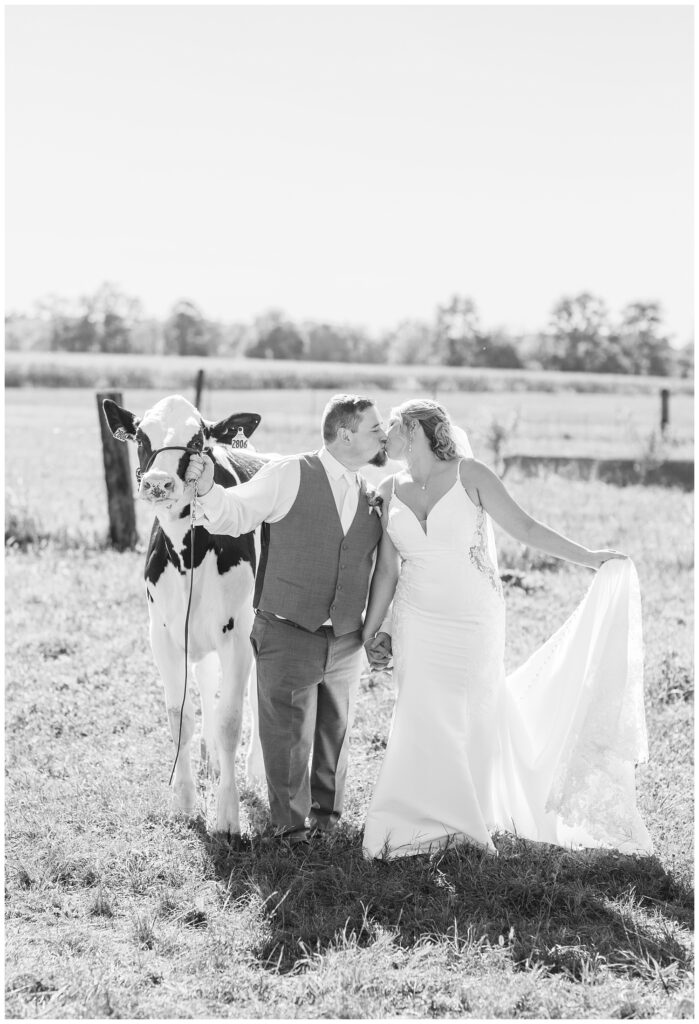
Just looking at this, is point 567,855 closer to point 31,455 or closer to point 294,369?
point 31,455

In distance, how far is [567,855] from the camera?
5266mm

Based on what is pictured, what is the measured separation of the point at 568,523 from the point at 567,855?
33.3ft

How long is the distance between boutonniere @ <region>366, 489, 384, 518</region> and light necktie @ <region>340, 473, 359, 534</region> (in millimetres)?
125

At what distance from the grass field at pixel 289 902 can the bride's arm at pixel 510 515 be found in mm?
1619

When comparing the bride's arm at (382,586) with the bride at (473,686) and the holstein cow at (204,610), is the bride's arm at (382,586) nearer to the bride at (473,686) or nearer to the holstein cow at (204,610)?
the bride at (473,686)

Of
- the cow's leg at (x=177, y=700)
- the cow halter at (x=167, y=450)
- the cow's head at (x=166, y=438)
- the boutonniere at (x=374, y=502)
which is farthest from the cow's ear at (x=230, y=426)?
the cow's leg at (x=177, y=700)

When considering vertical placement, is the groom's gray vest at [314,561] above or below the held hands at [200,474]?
below

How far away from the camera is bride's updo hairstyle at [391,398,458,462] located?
5.34m

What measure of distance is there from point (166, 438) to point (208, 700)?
227cm

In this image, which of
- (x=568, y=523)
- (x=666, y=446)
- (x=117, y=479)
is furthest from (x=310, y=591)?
(x=666, y=446)

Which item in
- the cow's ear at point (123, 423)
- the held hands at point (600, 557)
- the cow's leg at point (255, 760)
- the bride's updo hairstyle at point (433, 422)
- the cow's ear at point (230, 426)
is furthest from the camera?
the cow's leg at point (255, 760)

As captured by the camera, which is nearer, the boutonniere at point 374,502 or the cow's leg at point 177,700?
the boutonniere at point 374,502

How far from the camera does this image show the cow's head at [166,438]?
5027 mm

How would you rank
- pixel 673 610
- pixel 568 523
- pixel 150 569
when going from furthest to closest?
pixel 568 523 → pixel 673 610 → pixel 150 569
